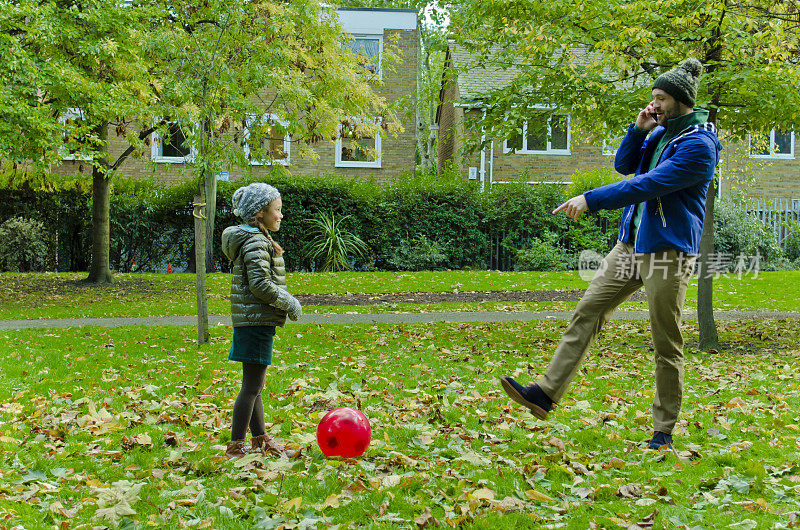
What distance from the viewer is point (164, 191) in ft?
63.0

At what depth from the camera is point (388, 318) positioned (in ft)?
37.4

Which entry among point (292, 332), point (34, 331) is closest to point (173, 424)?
point (292, 332)

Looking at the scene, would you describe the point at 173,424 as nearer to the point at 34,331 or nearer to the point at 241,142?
the point at 34,331

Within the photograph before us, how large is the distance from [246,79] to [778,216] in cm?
1577

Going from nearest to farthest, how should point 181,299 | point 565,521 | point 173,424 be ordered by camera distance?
point 565,521 < point 173,424 < point 181,299

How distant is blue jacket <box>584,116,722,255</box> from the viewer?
4.12 meters

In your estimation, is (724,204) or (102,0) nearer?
(102,0)

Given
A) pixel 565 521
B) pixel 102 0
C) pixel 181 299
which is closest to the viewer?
pixel 565 521

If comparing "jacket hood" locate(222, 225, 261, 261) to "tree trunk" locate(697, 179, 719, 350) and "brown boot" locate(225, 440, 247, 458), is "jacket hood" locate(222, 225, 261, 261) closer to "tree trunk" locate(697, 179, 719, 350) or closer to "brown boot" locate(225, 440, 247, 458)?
"brown boot" locate(225, 440, 247, 458)

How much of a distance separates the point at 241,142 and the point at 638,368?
38.0 ft

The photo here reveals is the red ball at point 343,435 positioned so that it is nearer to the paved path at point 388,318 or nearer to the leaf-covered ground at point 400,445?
the leaf-covered ground at point 400,445

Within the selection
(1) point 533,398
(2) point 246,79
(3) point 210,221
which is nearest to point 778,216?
(3) point 210,221

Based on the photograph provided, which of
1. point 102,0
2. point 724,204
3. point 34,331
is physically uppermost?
point 102,0

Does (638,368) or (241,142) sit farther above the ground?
(241,142)
